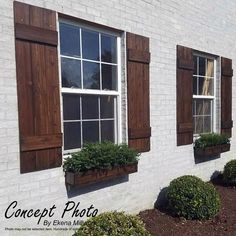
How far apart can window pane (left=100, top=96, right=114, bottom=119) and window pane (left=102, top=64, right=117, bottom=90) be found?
152 millimetres

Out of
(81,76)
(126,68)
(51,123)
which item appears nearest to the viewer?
(51,123)

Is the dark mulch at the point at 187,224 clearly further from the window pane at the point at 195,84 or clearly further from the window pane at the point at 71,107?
the window pane at the point at 195,84

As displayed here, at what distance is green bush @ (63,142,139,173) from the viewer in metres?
3.89

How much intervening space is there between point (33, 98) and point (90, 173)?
1.13 m

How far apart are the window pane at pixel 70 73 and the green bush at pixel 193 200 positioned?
2.14m

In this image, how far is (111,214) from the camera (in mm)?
3398

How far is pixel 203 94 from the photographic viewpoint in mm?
6797

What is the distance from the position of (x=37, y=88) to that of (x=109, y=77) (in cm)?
137

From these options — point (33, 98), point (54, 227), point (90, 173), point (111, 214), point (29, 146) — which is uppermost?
point (33, 98)

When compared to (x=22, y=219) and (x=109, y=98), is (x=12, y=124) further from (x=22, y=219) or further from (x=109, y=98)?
(x=109, y=98)

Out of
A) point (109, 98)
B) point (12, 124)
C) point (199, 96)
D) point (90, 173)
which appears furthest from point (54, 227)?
point (199, 96)

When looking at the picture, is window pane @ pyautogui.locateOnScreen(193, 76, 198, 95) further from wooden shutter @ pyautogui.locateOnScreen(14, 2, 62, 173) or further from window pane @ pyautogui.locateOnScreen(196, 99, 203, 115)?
wooden shutter @ pyautogui.locateOnScreen(14, 2, 62, 173)

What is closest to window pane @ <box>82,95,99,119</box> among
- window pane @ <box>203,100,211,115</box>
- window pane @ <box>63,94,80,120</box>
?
window pane @ <box>63,94,80,120</box>

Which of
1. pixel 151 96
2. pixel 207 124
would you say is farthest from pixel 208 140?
pixel 151 96
